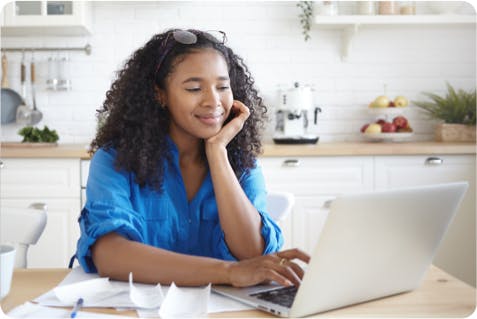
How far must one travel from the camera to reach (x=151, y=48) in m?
1.64

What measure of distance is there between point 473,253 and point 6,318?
2.81 metres

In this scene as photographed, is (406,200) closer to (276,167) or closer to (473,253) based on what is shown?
(276,167)

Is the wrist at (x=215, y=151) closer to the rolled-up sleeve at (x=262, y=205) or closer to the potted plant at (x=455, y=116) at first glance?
the rolled-up sleeve at (x=262, y=205)

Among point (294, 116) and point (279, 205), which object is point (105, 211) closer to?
point (279, 205)

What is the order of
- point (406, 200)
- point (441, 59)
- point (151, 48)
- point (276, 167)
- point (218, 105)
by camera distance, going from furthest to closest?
point (441, 59) < point (276, 167) < point (151, 48) < point (218, 105) < point (406, 200)

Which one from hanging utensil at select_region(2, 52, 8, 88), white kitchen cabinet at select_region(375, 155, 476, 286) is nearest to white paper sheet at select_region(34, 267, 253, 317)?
white kitchen cabinet at select_region(375, 155, 476, 286)

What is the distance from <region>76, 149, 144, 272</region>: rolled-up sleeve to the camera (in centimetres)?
129

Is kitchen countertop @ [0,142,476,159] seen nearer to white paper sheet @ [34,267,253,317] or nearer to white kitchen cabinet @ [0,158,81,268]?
white kitchen cabinet @ [0,158,81,268]

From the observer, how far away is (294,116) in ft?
11.5

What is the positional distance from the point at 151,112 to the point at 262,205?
37 cm

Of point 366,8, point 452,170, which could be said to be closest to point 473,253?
point 452,170

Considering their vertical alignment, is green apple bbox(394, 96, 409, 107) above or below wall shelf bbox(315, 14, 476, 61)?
below

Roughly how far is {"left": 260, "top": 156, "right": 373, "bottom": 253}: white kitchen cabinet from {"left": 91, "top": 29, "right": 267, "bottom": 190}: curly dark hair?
1.44 m

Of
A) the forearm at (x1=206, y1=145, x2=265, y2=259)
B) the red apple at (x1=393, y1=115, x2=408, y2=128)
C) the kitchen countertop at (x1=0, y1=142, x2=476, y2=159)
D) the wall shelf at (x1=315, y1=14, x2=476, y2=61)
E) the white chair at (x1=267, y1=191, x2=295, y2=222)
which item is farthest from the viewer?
the red apple at (x1=393, y1=115, x2=408, y2=128)
